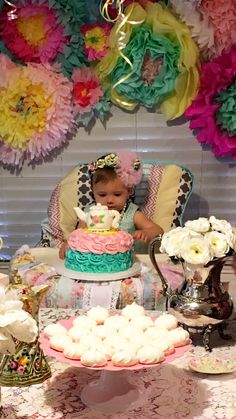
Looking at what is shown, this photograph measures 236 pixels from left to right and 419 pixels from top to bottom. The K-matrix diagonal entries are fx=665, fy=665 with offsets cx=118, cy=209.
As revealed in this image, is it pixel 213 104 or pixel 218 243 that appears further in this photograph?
pixel 213 104

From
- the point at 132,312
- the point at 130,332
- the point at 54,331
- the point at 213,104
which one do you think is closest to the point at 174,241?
the point at 132,312

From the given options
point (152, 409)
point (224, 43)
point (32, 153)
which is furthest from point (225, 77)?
point (152, 409)

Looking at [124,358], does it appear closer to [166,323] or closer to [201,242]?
[166,323]

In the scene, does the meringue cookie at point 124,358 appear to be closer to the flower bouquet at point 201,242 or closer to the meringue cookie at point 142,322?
the meringue cookie at point 142,322

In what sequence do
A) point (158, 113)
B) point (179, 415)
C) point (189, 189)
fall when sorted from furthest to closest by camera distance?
1. point (158, 113)
2. point (189, 189)
3. point (179, 415)

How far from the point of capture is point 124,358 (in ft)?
4.34

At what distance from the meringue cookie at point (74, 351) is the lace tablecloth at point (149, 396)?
137mm

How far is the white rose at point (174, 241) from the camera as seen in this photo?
69.0 inches

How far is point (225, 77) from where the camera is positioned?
3156 millimetres

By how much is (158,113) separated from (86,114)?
0.37m

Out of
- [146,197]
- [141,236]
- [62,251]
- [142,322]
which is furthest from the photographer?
[146,197]

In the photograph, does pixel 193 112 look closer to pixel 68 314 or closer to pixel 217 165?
pixel 217 165

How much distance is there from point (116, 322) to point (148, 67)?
Result: 1.98m

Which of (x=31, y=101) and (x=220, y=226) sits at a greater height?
(x=31, y=101)
